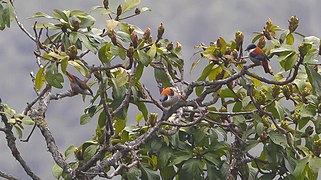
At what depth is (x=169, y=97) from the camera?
11.7ft

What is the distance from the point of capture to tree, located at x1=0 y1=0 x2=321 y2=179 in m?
3.44

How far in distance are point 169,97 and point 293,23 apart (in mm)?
994

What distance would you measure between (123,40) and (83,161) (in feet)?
3.07

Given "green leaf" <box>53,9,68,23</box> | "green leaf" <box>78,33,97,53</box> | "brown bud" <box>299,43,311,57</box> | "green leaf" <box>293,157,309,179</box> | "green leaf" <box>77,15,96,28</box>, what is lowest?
"green leaf" <box>293,157,309,179</box>

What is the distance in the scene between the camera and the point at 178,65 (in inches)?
151

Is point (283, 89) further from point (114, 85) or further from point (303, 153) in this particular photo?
point (114, 85)

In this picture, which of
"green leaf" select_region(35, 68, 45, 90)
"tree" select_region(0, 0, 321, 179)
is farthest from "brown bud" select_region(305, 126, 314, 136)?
"green leaf" select_region(35, 68, 45, 90)

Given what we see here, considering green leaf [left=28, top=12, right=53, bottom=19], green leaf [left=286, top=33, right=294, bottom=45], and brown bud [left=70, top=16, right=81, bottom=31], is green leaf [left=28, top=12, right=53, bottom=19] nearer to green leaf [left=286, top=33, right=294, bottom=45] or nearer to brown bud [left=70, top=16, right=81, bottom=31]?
brown bud [left=70, top=16, right=81, bottom=31]

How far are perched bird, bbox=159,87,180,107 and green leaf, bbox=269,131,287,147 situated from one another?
71 centimetres

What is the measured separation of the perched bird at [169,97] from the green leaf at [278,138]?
708 millimetres

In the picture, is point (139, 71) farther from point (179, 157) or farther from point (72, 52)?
point (179, 157)

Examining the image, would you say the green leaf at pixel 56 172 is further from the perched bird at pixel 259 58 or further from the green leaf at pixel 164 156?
the perched bird at pixel 259 58

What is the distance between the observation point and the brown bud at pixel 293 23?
12.5ft

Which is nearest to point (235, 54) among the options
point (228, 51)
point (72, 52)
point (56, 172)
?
point (228, 51)
